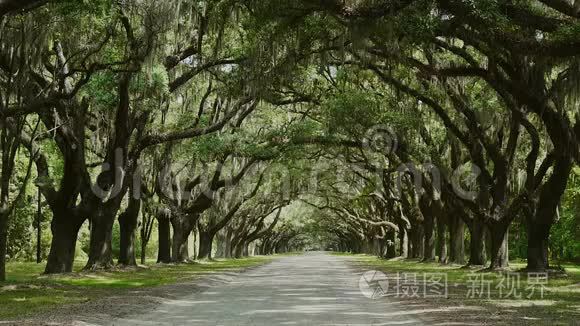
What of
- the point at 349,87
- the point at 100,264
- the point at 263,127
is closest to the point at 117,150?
the point at 100,264

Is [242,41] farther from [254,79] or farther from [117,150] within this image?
[117,150]

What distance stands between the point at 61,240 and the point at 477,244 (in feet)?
60.8

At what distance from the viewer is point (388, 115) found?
25.2m

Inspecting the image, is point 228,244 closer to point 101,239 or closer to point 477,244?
point 477,244

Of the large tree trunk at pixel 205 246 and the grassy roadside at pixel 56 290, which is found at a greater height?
the large tree trunk at pixel 205 246

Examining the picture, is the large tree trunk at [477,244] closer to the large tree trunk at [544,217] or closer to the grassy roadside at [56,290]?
the large tree trunk at [544,217]

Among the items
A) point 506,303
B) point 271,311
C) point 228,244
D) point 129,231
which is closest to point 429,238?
point 129,231

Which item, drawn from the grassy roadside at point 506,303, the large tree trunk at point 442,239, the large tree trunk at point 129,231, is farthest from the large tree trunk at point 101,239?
the large tree trunk at point 442,239

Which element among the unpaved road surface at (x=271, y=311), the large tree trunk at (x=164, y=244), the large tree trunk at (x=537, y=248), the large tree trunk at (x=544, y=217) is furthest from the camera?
the large tree trunk at (x=164, y=244)

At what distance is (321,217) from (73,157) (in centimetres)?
6418

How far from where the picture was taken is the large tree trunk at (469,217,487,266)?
31.0 metres
